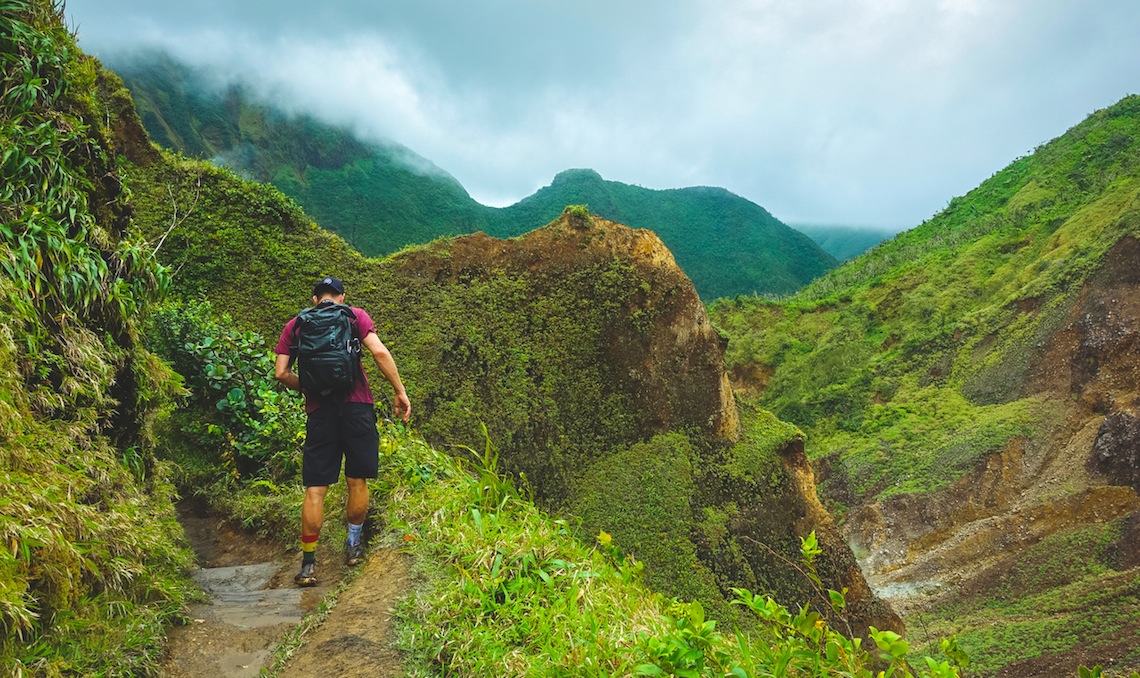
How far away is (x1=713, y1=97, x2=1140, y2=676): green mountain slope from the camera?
1923cm

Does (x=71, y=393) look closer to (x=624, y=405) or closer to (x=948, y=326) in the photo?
(x=624, y=405)

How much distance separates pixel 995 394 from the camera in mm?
28281

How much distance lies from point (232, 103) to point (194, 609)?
33983mm

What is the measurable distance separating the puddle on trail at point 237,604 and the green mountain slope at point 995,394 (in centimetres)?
1631

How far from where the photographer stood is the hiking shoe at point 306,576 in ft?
11.6

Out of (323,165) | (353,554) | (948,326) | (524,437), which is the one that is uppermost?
(323,165)

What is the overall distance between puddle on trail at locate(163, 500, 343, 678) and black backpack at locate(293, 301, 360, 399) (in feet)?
3.67

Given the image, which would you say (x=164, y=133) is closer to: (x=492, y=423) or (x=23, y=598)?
(x=492, y=423)

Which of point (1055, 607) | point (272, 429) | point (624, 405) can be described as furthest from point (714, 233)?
point (272, 429)

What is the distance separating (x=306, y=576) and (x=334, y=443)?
769 millimetres

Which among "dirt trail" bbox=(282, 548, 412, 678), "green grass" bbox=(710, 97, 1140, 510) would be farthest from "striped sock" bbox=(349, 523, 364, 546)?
"green grass" bbox=(710, 97, 1140, 510)

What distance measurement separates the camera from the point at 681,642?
7.64ft

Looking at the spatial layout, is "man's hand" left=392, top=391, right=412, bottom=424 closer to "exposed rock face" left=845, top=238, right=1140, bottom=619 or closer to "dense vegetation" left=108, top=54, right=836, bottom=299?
"dense vegetation" left=108, top=54, right=836, bottom=299

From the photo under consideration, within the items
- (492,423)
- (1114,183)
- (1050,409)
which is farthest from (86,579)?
(1114,183)
